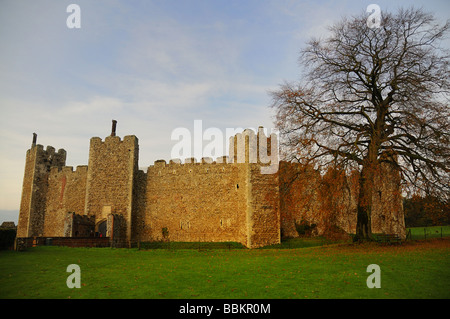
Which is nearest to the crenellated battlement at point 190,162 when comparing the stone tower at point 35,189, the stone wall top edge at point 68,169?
the stone wall top edge at point 68,169

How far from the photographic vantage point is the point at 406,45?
17.5 metres

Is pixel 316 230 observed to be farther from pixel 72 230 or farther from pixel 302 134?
pixel 72 230

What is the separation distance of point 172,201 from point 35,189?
613 inches

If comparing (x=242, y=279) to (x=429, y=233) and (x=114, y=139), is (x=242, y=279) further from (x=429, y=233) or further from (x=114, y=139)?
(x=429, y=233)

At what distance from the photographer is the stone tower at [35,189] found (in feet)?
106

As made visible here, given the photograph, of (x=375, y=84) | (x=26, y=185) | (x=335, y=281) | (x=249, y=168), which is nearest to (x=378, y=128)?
(x=375, y=84)

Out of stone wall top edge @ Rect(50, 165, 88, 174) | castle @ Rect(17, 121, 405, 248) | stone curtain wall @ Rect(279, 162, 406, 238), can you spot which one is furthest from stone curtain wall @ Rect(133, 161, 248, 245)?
stone wall top edge @ Rect(50, 165, 88, 174)

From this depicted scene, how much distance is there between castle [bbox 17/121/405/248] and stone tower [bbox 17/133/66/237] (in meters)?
0.10

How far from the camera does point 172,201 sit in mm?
27688

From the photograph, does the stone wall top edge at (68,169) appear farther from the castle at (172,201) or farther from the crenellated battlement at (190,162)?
the crenellated battlement at (190,162)

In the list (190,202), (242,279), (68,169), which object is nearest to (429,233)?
(190,202)
